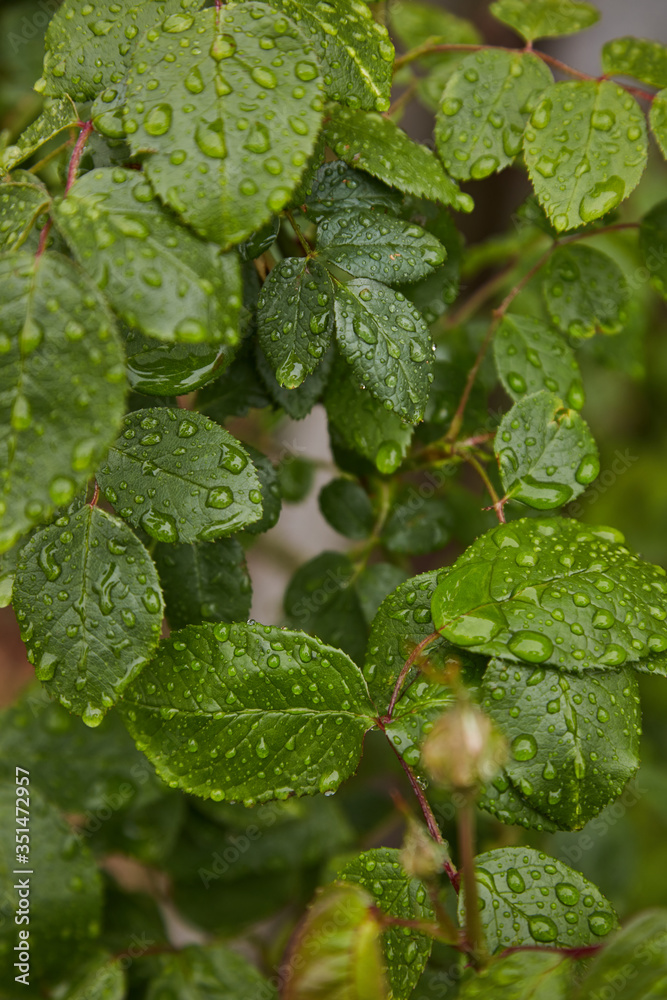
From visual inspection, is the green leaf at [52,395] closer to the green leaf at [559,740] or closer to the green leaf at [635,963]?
the green leaf at [559,740]

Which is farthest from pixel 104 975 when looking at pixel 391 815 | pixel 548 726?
pixel 391 815

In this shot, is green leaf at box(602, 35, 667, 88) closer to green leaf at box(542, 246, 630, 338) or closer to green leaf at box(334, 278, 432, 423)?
green leaf at box(542, 246, 630, 338)

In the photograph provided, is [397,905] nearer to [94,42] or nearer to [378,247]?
[378,247]

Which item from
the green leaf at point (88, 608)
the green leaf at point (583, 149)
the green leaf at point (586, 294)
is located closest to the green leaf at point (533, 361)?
the green leaf at point (586, 294)

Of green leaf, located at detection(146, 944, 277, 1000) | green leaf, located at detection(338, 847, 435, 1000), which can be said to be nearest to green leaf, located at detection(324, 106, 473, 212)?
green leaf, located at detection(338, 847, 435, 1000)

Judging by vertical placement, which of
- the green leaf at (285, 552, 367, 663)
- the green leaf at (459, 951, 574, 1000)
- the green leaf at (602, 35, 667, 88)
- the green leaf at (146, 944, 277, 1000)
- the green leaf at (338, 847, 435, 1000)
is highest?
the green leaf at (602, 35, 667, 88)
